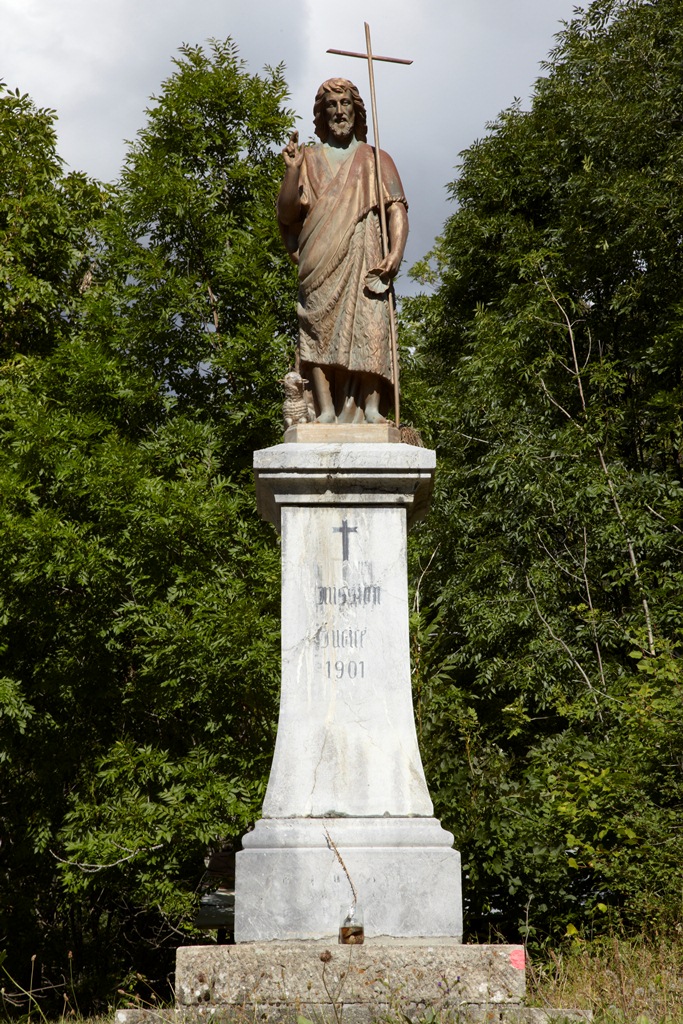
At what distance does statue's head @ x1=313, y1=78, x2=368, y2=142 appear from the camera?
7465mm

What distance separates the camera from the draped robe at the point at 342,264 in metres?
7.20

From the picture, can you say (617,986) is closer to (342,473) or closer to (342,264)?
(342,473)

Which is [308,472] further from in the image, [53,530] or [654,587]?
[654,587]

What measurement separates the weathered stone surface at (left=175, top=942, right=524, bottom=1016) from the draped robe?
318cm

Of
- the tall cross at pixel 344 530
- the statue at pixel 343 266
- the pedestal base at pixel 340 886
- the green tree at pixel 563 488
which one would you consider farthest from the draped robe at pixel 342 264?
the green tree at pixel 563 488

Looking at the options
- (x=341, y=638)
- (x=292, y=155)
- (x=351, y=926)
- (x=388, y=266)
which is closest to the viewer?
(x=351, y=926)

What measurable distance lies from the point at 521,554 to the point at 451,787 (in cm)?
502

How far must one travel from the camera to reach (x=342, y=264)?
23.8 feet

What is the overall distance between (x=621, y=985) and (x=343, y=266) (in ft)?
13.4

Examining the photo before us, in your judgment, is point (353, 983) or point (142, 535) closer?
point (353, 983)

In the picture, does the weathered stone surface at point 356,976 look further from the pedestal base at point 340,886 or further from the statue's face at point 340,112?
the statue's face at point 340,112

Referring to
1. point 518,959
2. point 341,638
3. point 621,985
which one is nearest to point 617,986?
point 621,985

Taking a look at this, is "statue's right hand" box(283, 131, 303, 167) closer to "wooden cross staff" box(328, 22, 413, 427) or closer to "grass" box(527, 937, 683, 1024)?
"wooden cross staff" box(328, 22, 413, 427)

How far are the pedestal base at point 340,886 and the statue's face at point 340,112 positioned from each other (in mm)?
4024
